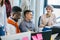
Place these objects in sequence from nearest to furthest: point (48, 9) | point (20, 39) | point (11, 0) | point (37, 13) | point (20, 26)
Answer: point (20, 39) < point (20, 26) < point (11, 0) < point (48, 9) < point (37, 13)

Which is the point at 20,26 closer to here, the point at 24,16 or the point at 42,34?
the point at 24,16

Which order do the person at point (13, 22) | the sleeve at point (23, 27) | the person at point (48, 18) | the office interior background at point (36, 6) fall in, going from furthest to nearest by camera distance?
1. the office interior background at point (36, 6)
2. the person at point (48, 18)
3. the sleeve at point (23, 27)
4. the person at point (13, 22)

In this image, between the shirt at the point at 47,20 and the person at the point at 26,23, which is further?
the shirt at the point at 47,20

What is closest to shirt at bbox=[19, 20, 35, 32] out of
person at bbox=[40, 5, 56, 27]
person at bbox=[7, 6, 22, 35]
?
person at bbox=[7, 6, 22, 35]

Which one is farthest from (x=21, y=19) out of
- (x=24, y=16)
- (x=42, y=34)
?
(x=42, y=34)

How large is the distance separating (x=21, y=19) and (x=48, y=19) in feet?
2.08

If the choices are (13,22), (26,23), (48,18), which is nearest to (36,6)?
(48,18)

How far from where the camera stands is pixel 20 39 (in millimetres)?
1075

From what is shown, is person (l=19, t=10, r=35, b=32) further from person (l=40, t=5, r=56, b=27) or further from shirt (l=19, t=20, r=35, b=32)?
person (l=40, t=5, r=56, b=27)

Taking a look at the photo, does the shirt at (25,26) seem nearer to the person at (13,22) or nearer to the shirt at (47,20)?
the person at (13,22)

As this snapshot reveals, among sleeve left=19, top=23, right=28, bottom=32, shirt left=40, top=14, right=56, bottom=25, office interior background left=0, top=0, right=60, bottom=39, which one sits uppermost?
office interior background left=0, top=0, right=60, bottom=39

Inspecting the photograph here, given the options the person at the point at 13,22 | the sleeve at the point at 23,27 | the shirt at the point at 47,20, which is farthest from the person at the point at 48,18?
the person at the point at 13,22

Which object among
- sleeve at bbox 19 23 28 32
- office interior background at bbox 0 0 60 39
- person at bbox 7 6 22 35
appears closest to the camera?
Result: person at bbox 7 6 22 35

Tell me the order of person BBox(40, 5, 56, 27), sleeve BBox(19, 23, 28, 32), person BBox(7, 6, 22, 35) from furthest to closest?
person BBox(40, 5, 56, 27), sleeve BBox(19, 23, 28, 32), person BBox(7, 6, 22, 35)
